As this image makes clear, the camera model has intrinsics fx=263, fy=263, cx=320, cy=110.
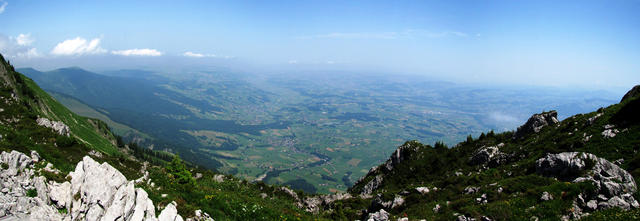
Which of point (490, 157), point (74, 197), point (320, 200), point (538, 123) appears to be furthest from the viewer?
point (320, 200)

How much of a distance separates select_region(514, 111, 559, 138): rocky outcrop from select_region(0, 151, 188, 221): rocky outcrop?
41853 millimetres

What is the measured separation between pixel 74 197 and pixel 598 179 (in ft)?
97.1

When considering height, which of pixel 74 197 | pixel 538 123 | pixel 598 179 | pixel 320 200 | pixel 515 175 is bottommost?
pixel 320 200

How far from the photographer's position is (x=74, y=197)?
1397 cm

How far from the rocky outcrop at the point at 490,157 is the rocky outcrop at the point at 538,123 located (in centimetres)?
330

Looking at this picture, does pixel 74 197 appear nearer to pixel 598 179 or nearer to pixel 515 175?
pixel 598 179

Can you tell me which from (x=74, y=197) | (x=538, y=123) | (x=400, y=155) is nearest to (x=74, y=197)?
(x=74, y=197)

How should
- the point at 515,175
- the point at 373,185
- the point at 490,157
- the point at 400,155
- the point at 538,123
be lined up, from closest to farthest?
1. the point at 515,175
2. the point at 490,157
3. the point at 538,123
4. the point at 373,185
5. the point at 400,155

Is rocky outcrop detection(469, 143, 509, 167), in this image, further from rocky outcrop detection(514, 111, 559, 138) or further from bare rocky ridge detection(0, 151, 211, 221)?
bare rocky ridge detection(0, 151, 211, 221)

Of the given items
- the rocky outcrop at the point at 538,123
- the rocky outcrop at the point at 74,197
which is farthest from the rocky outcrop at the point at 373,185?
the rocky outcrop at the point at 74,197

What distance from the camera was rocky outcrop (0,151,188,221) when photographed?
12656 millimetres

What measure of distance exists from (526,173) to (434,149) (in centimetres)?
2119

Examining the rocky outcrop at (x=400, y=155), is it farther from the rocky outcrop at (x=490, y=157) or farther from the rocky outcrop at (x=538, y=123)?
the rocky outcrop at (x=538, y=123)

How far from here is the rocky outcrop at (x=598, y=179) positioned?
14.0 metres
